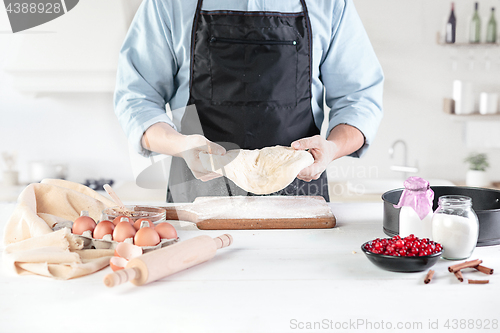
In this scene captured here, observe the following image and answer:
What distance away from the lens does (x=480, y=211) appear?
897mm

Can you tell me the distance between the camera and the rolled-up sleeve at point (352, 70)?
139 centimetres

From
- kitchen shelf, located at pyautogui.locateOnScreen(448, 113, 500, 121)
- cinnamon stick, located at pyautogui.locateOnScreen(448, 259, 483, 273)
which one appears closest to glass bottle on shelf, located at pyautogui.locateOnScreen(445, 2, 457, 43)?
kitchen shelf, located at pyautogui.locateOnScreen(448, 113, 500, 121)

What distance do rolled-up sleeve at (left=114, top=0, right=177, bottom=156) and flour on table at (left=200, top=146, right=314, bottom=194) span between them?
238mm

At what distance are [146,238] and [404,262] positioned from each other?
473 mm

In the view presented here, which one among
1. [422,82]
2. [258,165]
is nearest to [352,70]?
[258,165]

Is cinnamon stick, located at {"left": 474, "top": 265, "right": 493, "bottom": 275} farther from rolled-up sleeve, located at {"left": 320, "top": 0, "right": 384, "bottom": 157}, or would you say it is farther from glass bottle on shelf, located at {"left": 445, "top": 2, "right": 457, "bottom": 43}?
glass bottle on shelf, located at {"left": 445, "top": 2, "right": 457, "bottom": 43}

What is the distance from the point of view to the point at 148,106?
1340mm

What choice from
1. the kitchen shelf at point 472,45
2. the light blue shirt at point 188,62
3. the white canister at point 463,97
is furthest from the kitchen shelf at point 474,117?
the light blue shirt at point 188,62

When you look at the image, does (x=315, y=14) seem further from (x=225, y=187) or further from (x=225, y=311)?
(x=225, y=311)

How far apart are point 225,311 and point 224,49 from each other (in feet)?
2.96

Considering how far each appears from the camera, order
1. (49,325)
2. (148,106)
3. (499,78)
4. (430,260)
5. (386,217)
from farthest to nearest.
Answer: (499,78) < (148,106) < (386,217) < (430,260) < (49,325)

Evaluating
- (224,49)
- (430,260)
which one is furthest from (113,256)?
(224,49)

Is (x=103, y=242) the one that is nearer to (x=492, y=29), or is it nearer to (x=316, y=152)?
(x=316, y=152)

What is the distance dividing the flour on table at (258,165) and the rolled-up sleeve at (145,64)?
0.78 feet
